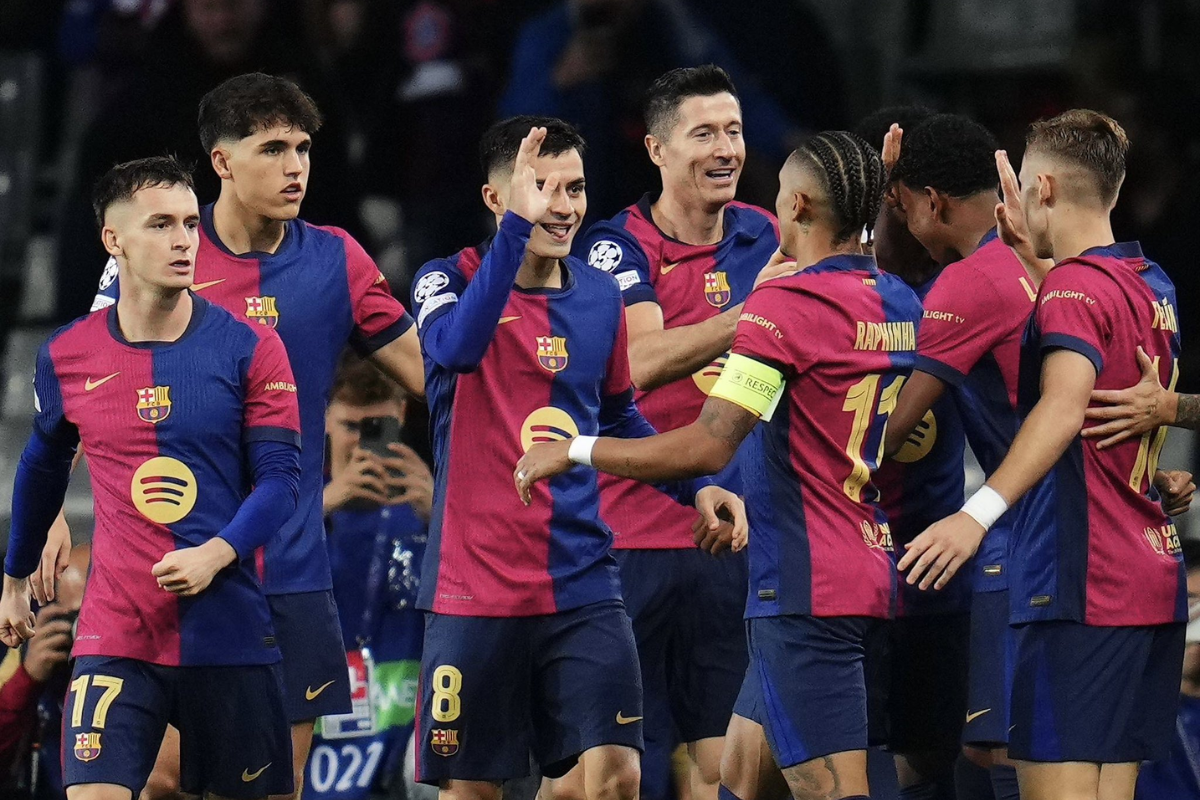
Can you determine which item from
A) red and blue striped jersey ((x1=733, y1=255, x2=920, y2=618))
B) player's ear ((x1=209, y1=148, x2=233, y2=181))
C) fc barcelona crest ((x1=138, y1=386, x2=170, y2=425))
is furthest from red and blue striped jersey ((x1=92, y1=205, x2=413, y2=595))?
red and blue striped jersey ((x1=733, y1=255, x2=920, y2=618))

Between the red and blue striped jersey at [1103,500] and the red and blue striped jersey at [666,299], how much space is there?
1.45 meters

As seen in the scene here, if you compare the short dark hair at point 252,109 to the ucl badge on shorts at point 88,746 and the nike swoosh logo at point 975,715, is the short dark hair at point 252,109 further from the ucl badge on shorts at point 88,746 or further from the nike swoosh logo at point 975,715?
the nike swoosh logo at point 975,715

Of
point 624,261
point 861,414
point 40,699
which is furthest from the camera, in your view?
point 40,699

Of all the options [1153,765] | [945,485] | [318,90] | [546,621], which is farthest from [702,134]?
[318,90]

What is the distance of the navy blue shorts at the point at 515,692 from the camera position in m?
5.29

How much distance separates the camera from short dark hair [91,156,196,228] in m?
5.22

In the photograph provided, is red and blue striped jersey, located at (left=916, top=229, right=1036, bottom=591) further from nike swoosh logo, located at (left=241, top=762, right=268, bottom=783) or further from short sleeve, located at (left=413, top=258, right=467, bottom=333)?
nike swoosh logo, located at (left=241, top=762, right=268, bottom=783)

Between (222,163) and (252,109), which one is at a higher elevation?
(252,109)

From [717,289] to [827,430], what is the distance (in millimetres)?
1515

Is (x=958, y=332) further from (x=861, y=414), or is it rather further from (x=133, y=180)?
(x=133, y=180)

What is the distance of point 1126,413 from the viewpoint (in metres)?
4.80

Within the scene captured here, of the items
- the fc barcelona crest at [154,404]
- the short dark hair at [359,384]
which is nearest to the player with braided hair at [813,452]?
the fc barcelona crest at [154,404]

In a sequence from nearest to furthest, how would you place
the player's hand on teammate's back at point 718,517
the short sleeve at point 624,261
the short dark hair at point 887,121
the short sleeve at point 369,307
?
the player's hand on teammate's back at point 718,517, the short sleeve at point 369,307, the short sleeve at point 624,261, the short dark hair at point 887,121

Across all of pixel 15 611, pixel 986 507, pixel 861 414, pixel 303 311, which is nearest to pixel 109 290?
pixel 303 311
